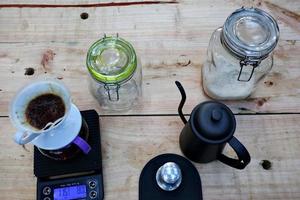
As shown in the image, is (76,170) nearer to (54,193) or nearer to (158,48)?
(54,193)

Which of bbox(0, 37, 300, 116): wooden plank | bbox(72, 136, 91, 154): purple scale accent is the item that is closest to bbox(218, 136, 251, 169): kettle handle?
bbox(0, 37, 300, 116): wooden plank

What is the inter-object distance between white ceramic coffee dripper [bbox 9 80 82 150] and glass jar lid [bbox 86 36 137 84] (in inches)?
2.6

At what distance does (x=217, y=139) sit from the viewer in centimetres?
62

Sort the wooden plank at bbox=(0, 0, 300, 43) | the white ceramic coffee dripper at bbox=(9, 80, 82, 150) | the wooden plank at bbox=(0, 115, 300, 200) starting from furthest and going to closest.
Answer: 1. the wooden plank at bbox=(0, 0, 300, 43)
2. the wooden plank at bbox=(0, 115, 300, 200)
3. the white ceramic coffee dripper at bbox=(9, 80, 82, 150)

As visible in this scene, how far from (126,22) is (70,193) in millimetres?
364

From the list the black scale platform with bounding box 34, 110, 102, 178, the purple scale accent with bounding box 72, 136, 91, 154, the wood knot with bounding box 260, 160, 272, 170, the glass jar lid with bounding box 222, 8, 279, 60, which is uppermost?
the glass jar lid with bounding box 222, 8, 279, 60

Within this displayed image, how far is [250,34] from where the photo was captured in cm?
67

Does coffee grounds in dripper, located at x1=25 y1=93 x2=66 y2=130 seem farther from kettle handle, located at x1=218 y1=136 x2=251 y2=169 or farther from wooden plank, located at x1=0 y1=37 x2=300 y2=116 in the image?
kettle handle, located at x1=218 y1=136 x2=251 y2=169

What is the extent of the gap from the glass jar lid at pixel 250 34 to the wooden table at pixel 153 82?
15 cm

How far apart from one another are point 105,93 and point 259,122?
296 millimetres

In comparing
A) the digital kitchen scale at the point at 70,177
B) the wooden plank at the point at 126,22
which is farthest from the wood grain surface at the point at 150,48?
the digital kitchen scale at the point at 70,177

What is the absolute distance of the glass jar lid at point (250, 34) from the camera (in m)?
0.64

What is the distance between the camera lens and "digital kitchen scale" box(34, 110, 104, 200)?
0.70 m

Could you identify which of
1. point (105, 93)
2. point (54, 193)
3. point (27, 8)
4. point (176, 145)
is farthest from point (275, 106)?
point (27, 8)
